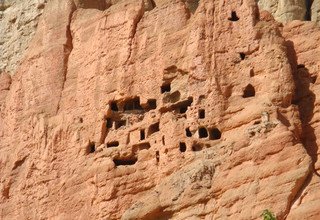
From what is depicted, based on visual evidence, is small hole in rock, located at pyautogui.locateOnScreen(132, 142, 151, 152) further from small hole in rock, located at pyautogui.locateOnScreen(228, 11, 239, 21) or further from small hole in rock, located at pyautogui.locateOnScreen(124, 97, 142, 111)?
small hole in rock, located at pyautogui.locateOnScreen(228, 11, 239, 21)

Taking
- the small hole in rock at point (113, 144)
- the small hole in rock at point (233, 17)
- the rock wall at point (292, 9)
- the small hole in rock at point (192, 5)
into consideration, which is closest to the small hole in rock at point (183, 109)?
the small hole in rock at point (113, 144)

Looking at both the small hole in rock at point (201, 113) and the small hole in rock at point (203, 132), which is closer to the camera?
the small hole in rock at point (203, 132)

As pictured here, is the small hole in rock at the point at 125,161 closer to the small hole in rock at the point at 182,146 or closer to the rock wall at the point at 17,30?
the small hole in rock at the point at 182,146

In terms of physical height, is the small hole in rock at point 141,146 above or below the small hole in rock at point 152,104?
below

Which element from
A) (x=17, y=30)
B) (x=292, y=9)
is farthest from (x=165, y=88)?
(x=17, y=30)

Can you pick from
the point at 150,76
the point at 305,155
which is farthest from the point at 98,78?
the point at 305,155

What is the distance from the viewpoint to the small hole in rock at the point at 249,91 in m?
26.2

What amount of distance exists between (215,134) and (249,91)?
161cm

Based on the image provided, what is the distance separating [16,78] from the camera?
1223 inches

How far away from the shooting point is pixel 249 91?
86.4 ft

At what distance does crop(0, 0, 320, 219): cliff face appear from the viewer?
24.3 metres

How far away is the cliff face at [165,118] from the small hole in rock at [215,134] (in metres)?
0.15

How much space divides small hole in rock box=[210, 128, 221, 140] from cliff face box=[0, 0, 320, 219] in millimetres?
153

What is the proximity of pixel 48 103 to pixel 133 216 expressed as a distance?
605cm
